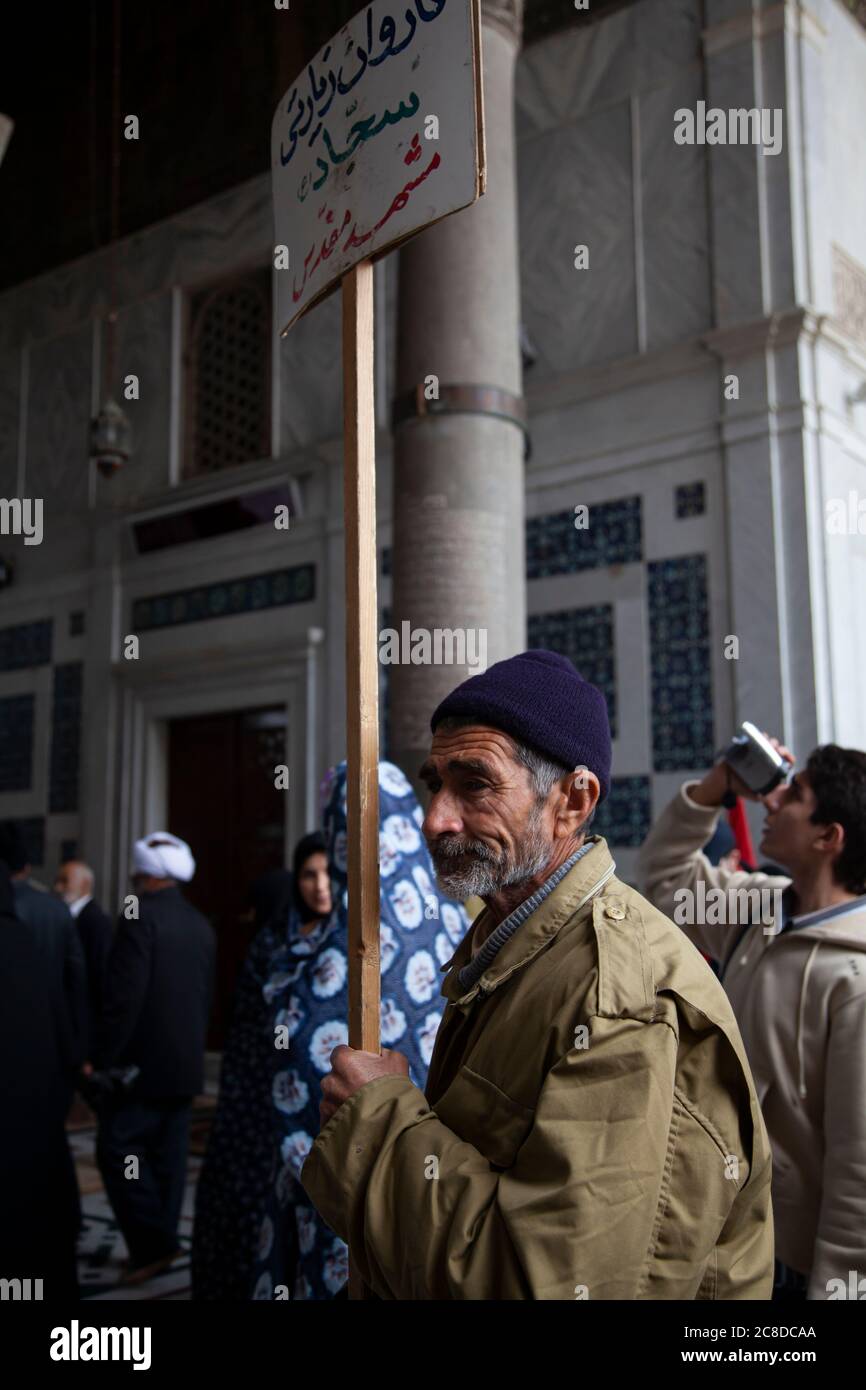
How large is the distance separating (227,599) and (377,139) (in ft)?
23.1

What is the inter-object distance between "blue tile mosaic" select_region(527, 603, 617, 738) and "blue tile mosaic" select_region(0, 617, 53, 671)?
15.1ft

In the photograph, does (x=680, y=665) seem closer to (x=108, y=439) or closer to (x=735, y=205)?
(x=735, y=205)

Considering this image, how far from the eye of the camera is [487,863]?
4.31 ft

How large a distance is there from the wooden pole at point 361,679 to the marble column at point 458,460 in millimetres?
2211

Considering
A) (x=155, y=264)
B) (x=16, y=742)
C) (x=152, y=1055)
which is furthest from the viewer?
(x=16, y=742)

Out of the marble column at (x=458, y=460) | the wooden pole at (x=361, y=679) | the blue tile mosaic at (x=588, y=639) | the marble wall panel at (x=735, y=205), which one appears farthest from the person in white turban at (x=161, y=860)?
the marble wall panel at (x=735, y=205)

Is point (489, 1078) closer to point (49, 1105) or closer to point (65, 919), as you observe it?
point (49, 1105)

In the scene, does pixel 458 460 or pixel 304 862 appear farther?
pixel 458 460

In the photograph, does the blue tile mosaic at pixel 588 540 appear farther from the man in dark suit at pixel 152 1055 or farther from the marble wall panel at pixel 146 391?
the marble wall panel at pixel 146 391

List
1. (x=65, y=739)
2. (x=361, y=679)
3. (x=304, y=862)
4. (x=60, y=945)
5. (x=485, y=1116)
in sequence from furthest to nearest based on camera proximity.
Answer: (x=65, y=739), (x=60, y=945), (x=304, y=862), (x=361, y=679), (x=485, y=1116)

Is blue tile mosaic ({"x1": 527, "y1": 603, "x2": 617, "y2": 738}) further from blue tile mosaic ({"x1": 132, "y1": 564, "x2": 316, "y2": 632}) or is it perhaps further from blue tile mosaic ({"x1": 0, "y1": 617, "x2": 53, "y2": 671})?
blue tile mosaic ({"x1": 0, "y1": 617, "x2": 53, "y2": 671})

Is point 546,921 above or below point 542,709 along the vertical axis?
below

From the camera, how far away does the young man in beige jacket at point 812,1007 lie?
175 centimetres

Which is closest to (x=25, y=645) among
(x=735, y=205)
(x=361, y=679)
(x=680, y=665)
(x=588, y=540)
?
(x=588, y=540)
